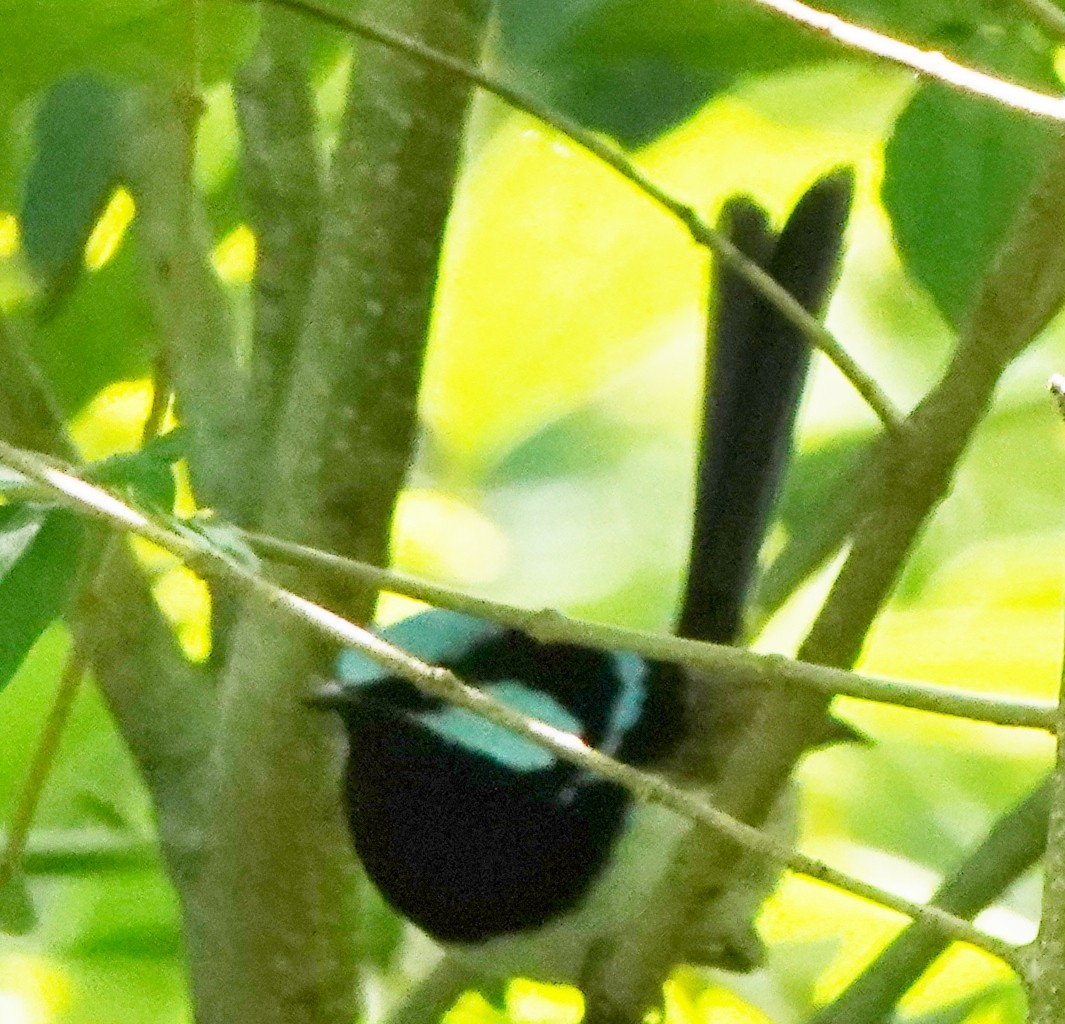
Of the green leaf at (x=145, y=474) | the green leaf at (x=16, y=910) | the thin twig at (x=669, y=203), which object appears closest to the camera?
the green leaf at (x=145, y=474)

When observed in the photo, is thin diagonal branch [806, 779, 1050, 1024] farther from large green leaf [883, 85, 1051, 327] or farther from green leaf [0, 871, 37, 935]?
green leaf [0, 871, 37, 935]

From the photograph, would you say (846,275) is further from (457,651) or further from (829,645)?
(829,645)

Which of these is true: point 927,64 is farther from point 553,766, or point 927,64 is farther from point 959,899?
point 553,766

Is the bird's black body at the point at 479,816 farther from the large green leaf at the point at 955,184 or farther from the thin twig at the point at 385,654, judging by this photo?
the thin twig at the point at 385,654

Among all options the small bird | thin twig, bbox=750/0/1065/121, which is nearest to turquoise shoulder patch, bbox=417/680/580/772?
the small bird

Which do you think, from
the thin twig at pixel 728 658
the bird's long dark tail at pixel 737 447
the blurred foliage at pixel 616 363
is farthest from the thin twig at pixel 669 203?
the bird's long dark tail at pixel 737 447

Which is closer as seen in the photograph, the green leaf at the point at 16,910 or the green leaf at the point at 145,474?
the green leaf at the point at 145,474
